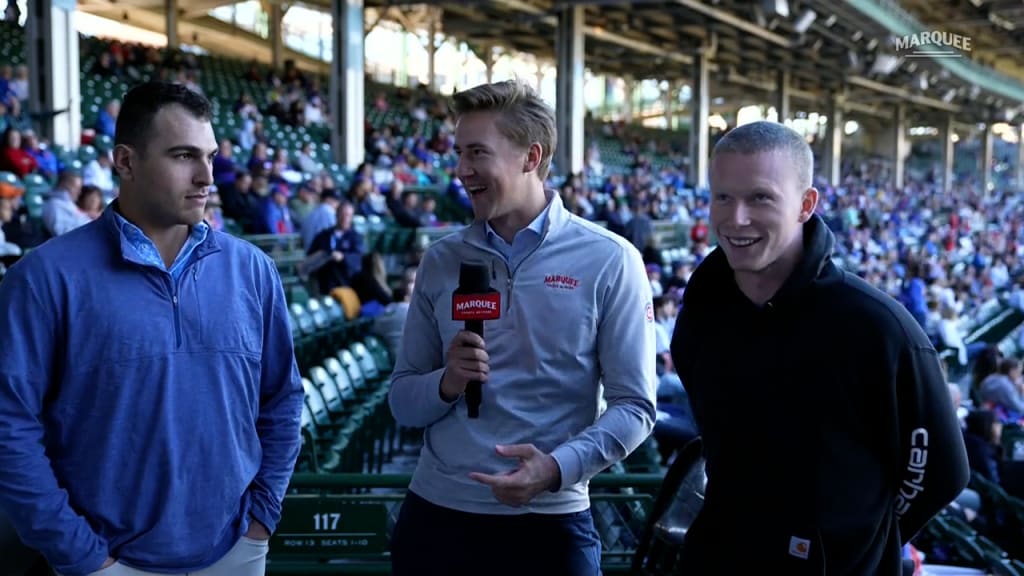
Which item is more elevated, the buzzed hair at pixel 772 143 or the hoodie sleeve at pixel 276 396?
the buzzed hair at pixel 772 143

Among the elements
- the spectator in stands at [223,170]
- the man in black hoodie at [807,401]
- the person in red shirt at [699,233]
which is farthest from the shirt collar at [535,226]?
the person in red shirt at [699,233]

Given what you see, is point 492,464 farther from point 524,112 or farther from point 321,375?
point 321,375

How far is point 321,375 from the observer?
6.07m

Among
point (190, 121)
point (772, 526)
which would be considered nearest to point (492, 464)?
point (772, 526)

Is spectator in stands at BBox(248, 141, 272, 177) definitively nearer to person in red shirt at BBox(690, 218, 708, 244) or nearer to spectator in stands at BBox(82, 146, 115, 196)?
Answer: spectator in stands at BBox(82, 146, 115, 196)

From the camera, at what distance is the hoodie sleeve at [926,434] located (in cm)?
187

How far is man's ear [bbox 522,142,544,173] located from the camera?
2248 mm

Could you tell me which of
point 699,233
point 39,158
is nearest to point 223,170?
point 39,158

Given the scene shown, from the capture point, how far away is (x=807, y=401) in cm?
191

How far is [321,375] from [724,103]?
Result: 5809 centimetres

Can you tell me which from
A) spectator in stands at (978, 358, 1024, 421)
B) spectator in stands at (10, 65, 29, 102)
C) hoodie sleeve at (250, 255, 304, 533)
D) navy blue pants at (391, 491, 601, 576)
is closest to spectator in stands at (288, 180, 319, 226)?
spectator in stands at (10, 65, 29, 102)

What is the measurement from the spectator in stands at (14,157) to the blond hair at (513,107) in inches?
367

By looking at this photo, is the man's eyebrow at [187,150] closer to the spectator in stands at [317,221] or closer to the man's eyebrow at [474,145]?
the man's eyebrow at [474,145]

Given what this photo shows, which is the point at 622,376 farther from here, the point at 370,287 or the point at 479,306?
the point at 370,287
